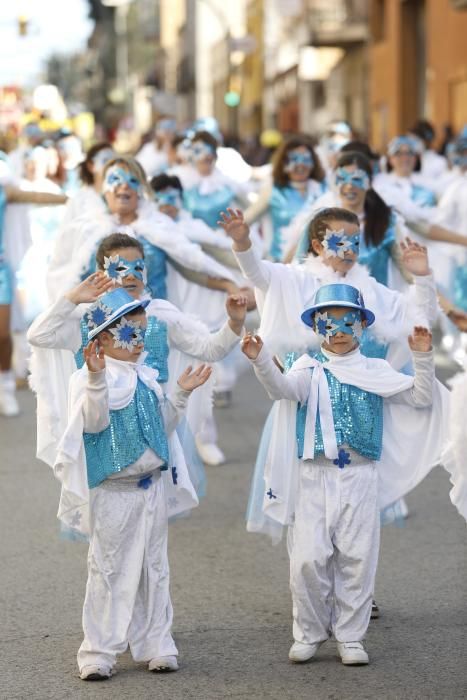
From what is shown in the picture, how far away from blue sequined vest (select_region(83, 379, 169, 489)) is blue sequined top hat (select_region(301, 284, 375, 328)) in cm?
72

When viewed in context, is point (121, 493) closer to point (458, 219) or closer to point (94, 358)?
point (94, 358)

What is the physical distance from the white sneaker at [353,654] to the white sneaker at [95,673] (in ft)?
2.98

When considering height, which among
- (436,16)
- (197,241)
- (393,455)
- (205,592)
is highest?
(436,16)

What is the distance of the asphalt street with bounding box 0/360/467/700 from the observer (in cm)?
616

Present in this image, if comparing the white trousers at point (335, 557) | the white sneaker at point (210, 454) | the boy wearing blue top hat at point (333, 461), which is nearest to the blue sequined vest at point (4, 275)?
the white sneaker at point (210, 454)

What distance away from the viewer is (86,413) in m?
6.21

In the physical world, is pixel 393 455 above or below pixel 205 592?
above

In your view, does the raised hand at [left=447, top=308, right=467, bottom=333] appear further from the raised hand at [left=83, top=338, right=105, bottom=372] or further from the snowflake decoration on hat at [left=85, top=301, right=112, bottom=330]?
the raised hand at [left=83, top=338, right=105, bottom=372]

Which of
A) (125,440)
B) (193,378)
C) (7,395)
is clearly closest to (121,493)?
(125,440)

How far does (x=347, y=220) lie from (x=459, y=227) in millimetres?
7134

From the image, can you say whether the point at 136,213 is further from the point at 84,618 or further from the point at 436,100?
the point at 436,100

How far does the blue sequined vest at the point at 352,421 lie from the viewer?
6.53 meters

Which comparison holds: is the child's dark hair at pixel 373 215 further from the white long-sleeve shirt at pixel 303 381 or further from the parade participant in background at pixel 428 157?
the parade participant in background at pixel 428 157

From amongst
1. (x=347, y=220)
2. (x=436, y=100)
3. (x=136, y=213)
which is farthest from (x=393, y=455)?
(x=436, y=100)
